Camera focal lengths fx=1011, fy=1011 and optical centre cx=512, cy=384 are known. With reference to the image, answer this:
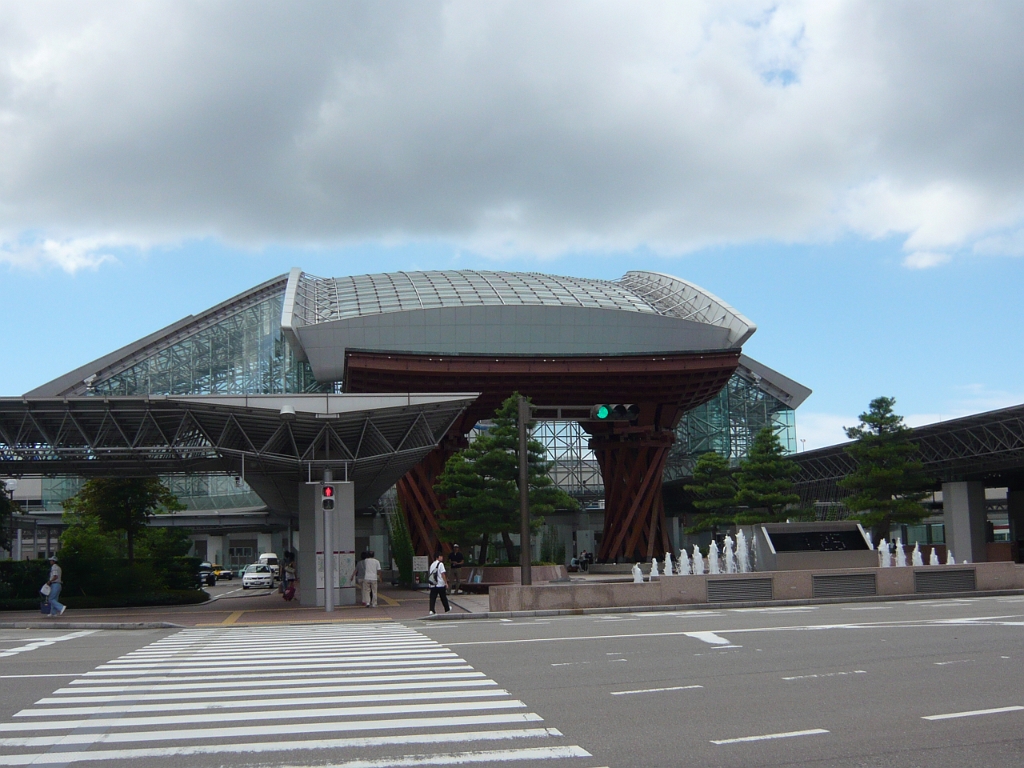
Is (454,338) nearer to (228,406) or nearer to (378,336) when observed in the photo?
(378,336)

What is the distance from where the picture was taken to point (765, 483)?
174 feet

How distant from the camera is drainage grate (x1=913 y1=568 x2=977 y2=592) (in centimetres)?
2831

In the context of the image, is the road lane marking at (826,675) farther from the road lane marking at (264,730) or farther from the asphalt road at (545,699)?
the road lane marking at (264,730)

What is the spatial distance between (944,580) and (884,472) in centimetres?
1833

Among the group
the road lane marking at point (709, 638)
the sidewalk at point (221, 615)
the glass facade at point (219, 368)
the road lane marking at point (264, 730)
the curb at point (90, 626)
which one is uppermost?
the glass facade at point (219, 368)

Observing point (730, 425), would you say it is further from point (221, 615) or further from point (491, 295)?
point (221, 615)

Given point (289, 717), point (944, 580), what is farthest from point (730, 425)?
point (289, 717)

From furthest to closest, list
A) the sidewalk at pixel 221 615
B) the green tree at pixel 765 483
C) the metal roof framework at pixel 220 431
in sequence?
the green tree at pixel 765 483, the metal roof framework at pixel 220 431, the sidewalk at pixel 221 615

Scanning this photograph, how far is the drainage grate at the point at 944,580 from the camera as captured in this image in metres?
28.3

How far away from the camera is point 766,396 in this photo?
293ft

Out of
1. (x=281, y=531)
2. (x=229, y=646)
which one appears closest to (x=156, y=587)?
(x=229, y=646)

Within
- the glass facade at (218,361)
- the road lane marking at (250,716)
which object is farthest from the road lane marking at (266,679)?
the glass facade at (218,361)

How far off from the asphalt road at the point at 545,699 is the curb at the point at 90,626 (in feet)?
19.1

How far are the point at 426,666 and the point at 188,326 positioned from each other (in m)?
74.7
